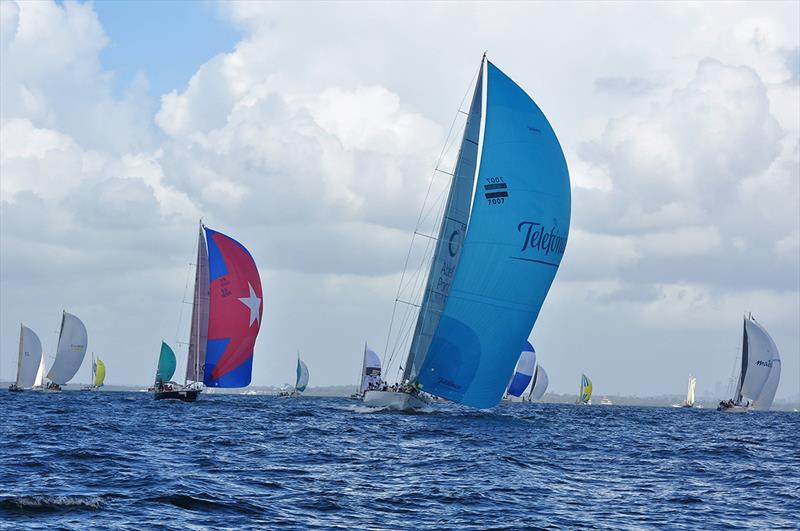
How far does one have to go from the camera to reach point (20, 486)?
1861 centimetres

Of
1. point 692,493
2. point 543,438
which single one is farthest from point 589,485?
point 543,438

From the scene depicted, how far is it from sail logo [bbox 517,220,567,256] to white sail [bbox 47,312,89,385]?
65.5 m

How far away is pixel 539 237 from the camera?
132 feet

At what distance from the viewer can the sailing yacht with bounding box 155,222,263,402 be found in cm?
5906

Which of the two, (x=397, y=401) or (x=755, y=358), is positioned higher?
(x=755, y=358)

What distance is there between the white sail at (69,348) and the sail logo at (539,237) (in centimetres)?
Answer: 6548

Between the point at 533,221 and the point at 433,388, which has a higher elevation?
the point at 533,221

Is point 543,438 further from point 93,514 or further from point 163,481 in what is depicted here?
point 93,514

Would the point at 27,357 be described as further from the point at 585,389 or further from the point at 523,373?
the point at 585,389

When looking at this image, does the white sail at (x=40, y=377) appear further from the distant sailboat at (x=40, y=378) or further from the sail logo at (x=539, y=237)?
the sail logo at (x=539, y=237)

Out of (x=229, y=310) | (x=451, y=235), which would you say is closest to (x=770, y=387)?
(x=229, y=310)

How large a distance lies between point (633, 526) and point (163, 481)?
918 cm

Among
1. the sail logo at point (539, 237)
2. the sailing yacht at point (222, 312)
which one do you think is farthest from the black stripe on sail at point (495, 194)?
the sailing yacht at point (222, 312)

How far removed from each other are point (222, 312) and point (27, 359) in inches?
1805
